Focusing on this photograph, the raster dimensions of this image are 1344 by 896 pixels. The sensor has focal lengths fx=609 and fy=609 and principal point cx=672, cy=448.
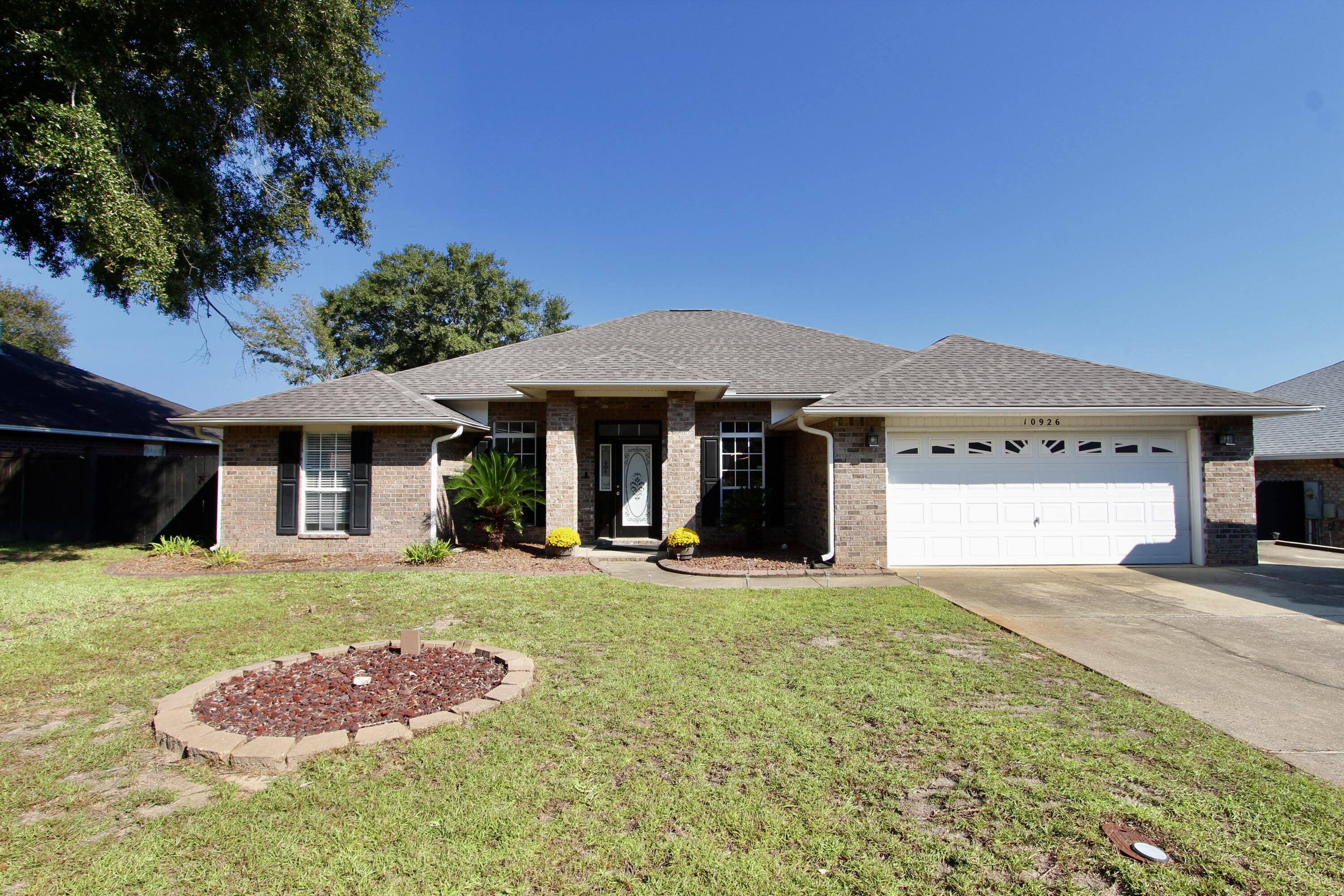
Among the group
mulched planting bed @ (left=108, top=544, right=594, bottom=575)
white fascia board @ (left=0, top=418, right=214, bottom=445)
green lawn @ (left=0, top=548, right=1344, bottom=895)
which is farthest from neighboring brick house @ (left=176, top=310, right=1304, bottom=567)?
green lawn @ (left=0, top=548, right=1344, bottom=895)

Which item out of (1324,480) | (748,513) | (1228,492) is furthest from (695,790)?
(1324,480)

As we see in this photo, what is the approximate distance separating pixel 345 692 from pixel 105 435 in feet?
55.1

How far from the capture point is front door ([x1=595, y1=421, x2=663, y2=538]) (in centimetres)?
1302

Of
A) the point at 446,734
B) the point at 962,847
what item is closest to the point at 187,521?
the point at 446,734

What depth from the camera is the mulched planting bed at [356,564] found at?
983 cm

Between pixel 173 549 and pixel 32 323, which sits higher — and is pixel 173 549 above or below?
below

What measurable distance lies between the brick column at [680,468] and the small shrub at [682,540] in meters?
0.45

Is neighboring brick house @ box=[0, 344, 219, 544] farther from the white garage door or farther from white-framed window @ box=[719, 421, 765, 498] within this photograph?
the white garage door

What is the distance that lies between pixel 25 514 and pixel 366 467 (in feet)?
28.4

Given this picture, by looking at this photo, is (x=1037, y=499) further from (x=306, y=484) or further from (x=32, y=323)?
(x=32, y=323)

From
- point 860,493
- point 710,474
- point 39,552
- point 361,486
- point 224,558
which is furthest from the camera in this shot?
point 710,474

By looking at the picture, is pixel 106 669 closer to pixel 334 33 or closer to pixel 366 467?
pixel 366 467

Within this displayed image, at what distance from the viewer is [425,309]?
1078 inches

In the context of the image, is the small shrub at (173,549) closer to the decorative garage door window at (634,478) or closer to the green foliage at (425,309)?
the decorative garage door window at (634,478)
